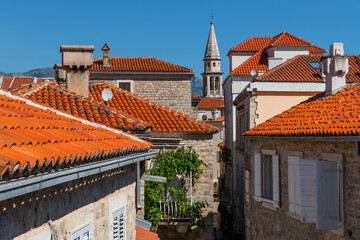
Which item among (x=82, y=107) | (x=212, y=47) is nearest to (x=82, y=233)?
(x=82, y=107)

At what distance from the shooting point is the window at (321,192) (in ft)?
35.2

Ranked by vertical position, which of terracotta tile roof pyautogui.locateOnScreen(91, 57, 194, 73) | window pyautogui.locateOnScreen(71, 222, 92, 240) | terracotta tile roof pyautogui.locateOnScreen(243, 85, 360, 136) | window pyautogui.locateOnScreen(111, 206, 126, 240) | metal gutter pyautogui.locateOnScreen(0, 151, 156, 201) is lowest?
window pyautogui.locateOnScreen(111, 206, 126, 240)

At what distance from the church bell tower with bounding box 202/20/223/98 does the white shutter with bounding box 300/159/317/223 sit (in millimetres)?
91053

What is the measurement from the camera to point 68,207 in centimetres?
561

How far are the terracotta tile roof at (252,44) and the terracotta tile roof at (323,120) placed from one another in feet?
74.3

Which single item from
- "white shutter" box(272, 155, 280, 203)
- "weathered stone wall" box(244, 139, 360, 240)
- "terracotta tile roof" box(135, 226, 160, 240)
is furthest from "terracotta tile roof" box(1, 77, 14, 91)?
"terracotta tile roof" box(135, 226, 160, 240)

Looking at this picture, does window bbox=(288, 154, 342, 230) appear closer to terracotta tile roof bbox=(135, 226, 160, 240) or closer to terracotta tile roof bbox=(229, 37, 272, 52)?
terracotta tile roof bbox=(135, 226, 160, 240)

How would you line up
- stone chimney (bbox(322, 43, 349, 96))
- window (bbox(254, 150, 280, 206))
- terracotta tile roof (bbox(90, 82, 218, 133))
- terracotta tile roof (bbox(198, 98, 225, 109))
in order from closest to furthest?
window (bbox(254, 150, 280, 206)) → stone chimney (bbox(322, 43, 349, 96)) → terracotta tile roof (bbox(90, 82, 218, 133)) → terracotta tile roof (bbox(198, 98, 225, 109))

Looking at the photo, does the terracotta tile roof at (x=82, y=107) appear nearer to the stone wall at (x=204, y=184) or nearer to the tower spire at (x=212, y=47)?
the stone wall at (x=204, y=184)

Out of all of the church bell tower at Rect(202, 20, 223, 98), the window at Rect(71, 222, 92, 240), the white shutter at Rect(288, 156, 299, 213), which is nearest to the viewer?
the window at Rect(71, 222, 92, 240)

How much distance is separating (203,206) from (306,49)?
53.0ft

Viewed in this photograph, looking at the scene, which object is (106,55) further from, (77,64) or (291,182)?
(291,182)

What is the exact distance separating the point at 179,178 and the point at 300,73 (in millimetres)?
7651

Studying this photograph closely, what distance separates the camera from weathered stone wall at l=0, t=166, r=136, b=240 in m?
4.29
